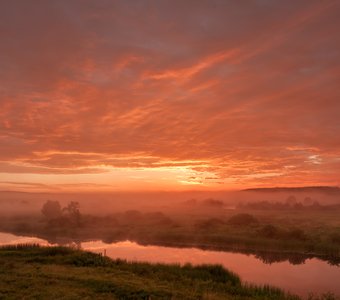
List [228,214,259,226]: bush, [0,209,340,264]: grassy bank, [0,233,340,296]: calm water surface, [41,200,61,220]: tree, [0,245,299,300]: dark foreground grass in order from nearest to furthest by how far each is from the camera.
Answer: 1. [0,245,299,300]: dark foreground grass
2. [0,233,340,296]: calm water surface
3. [0,209,340,264]: grassy bank
4. [228,214,259,226]: bush
5. [41,200,61,220]: tree

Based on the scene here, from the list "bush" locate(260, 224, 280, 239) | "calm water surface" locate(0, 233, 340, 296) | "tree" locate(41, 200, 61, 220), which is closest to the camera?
"calm water surface" locate(0, 233, 340, 296)

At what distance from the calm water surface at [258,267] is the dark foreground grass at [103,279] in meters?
8.85

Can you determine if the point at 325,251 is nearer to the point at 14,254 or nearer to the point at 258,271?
the point at 258,271

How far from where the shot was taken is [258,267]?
4116 centimetres

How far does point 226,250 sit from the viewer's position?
53844 millimetres

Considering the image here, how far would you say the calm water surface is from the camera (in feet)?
108

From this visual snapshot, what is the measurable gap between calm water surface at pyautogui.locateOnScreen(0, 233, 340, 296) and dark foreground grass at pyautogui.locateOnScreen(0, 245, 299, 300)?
8847mm

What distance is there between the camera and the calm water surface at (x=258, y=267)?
32.9 meters

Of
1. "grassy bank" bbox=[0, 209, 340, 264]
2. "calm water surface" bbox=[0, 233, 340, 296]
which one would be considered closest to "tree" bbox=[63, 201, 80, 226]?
"grassy bank" bbox=[0, 209, 340, 264]

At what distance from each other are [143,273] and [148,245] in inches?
1437

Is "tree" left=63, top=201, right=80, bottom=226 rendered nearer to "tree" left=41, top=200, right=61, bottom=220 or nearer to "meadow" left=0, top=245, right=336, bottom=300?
"tree" left=41, top=200, right=61, bottom=220

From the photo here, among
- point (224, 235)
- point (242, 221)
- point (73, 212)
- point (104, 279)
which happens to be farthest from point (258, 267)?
point (73, 212)

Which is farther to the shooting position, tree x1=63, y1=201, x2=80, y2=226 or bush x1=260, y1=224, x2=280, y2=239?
tree x1=63, y1=201, x2=80, y2=226

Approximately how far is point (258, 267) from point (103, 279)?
82.9 feet
